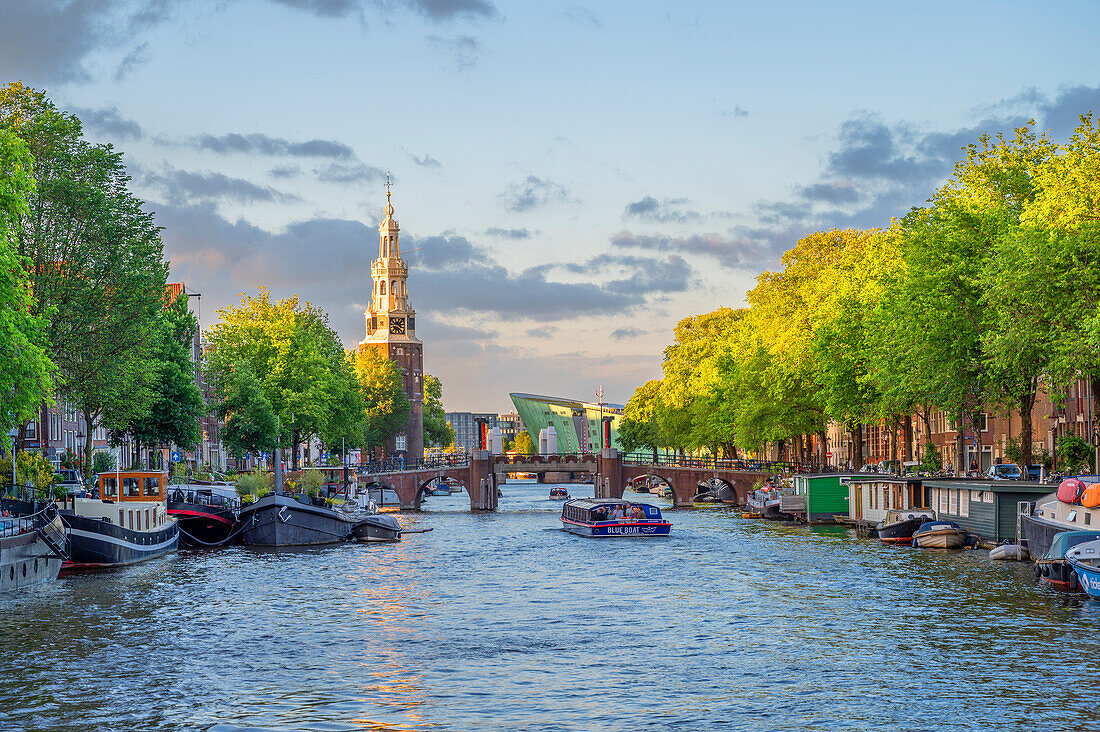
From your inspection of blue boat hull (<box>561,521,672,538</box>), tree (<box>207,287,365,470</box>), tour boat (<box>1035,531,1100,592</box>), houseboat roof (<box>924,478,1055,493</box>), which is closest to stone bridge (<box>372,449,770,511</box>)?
tree (<box>207,287,365,470</box>)

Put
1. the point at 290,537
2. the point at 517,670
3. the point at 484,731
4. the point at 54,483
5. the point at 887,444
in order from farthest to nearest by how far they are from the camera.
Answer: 1. the point at 887,444
2. the point at 290,537
3. the point at 54,483
4. the point at 517,670
5. the point at 484,731

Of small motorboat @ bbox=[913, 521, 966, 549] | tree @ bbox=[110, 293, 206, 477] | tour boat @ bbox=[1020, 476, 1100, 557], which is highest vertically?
tree @ bbox=[110, 293, 206, 477]

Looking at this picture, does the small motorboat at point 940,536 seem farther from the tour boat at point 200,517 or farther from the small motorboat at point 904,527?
the tour boat at point 200,517

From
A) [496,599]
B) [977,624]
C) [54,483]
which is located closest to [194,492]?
[54,483]

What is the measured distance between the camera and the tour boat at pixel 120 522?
2143 inches

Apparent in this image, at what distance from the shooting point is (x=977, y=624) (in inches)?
1476

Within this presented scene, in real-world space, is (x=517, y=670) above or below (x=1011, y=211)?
below

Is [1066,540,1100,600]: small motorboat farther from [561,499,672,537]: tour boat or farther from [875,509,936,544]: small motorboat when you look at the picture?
[561,499,672,537]: tour boat

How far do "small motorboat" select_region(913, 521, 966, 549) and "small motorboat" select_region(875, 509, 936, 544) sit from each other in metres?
3.08

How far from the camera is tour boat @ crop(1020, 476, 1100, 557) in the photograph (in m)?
45.3

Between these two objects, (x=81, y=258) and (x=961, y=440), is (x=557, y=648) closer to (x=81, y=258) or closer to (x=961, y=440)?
(x=81, y=258)

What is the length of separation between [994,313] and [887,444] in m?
67.2

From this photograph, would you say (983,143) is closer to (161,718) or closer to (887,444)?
(161,718)

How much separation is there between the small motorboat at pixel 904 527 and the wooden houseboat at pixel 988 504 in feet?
4.46
